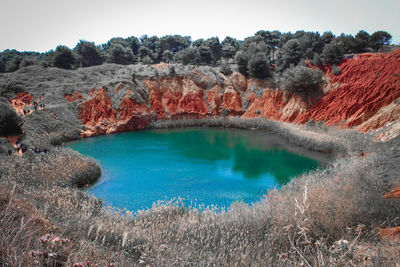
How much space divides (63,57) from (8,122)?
25.7 metres

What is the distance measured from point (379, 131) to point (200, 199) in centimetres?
1199

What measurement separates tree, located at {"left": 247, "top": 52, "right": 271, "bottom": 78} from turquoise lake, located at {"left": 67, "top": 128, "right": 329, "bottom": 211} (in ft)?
34.1

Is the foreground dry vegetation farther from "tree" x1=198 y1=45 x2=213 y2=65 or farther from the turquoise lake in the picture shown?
"tree" x1=198 y1=45 x2=213 y2=65

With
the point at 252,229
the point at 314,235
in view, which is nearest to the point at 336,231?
the point at 314,235

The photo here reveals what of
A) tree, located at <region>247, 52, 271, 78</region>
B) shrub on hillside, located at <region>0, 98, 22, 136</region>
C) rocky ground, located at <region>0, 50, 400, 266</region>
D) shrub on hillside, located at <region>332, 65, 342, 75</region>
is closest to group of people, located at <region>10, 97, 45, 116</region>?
rocky ground, located at <region>0, 50, 400, 266</region>

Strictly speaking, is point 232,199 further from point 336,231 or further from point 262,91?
point 262,91

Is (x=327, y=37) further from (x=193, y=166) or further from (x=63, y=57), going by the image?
(x=63, y=57)

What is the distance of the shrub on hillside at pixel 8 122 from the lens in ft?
46.8

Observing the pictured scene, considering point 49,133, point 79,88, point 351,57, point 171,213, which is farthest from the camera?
point 79,88

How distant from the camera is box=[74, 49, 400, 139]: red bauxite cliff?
740 inches

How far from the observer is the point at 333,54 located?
2530 centimetres

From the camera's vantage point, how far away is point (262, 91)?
96.0 ft

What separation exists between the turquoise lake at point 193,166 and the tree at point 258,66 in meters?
10.4

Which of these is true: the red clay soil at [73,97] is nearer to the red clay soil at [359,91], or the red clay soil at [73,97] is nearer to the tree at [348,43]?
the red clay soil at [359,91]
